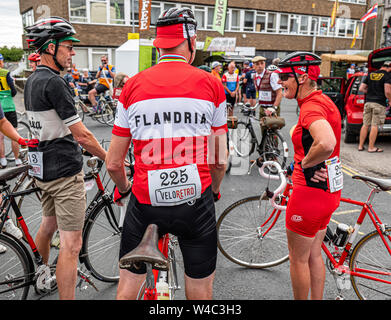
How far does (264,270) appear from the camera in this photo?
362 centimetres

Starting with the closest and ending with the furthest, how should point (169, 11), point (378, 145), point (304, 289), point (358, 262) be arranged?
point (169, 11) < point (304, 289) < point (358, 262) < point (378, 145)

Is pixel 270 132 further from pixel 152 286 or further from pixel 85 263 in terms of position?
pixel 152 286

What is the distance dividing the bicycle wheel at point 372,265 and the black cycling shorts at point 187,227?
1478 mm

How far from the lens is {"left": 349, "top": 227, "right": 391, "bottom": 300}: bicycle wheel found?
2799 millimetres

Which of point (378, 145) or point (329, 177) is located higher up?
point (329, 177)

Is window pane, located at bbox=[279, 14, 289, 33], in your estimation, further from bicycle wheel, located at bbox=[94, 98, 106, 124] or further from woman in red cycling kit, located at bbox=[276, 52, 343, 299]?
woman in red cycling kit, located at bbox=[276, 52, 343, 299]

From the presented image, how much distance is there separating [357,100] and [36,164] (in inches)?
329

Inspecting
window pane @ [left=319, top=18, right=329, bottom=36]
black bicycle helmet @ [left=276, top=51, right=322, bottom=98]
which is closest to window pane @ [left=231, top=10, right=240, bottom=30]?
window pane @ [left=319, top=18, right=329, bottom=36]

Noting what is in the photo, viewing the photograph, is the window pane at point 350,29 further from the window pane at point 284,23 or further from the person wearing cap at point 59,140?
the person wearing cap at point 59,140

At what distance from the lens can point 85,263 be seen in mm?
3166

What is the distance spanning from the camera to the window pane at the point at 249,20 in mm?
35000

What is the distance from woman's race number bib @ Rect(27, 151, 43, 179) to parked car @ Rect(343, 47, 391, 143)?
8075 mm

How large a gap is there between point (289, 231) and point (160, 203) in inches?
46.7

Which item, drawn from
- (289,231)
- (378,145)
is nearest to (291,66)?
(289,231)
